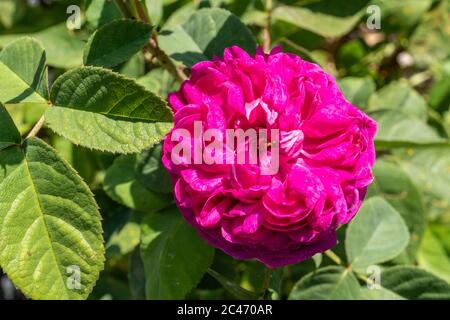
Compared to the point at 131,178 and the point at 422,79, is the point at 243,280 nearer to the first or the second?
the point at 131,178

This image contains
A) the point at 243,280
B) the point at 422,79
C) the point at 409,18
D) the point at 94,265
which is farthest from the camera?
the point at 422,79

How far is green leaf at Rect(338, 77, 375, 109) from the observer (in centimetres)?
124

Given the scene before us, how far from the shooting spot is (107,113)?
755 millimetres

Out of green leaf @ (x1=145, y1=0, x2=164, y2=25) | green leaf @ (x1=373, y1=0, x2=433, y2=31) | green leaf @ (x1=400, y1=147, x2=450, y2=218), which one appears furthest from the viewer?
green leaf @ (x1=373, y1=0, x2=433, y2=31)

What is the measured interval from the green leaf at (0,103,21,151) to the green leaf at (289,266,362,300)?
53 cm

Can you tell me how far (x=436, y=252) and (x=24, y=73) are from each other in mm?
1011

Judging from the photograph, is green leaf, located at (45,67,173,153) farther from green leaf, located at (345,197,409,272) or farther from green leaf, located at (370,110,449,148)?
green leaf, located at (370,110,449,148)

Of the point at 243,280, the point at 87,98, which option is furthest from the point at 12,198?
the point at 243,280

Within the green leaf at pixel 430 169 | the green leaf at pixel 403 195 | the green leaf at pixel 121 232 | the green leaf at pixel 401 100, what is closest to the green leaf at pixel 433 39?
the green leaf at pixel 401 100

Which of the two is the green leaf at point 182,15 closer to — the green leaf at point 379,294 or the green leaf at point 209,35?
the green leaf at point 209,35

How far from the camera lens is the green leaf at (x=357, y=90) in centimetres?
124

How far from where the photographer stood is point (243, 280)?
123 cm

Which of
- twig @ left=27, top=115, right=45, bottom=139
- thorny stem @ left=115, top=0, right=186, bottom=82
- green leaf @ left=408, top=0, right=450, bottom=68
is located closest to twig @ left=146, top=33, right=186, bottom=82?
thorny stem @ left=115, top=0, right=186, bottom=82

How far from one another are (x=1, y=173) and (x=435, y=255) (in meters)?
1.02
